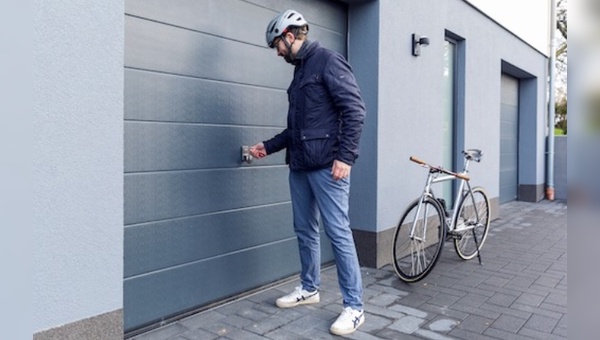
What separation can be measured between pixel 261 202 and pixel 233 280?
61 cm

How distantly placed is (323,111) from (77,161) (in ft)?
4.80

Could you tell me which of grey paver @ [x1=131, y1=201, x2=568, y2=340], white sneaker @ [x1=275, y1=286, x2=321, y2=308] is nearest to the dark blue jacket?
white sneaker @ [x1=275, y1=286, x2=321, y2=308]

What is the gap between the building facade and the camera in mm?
2459

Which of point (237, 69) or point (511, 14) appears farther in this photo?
point (511, 14)

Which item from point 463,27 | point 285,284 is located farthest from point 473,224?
point 463,27

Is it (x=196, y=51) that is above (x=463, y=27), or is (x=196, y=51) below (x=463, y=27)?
below

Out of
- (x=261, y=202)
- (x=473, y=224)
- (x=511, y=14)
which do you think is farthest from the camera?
(x=511, y=14)

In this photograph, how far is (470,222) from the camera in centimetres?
491

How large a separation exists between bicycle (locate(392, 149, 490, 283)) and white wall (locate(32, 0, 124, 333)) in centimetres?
244

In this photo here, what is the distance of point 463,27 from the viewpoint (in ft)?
21.7

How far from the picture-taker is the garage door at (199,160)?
9.95 feet

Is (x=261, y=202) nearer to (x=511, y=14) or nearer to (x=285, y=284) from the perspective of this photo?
(x=285, y=284)

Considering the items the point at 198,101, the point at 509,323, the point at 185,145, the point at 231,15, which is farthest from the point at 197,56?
the point at 509,323

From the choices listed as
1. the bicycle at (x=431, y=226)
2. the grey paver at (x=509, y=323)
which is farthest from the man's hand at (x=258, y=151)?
the grey paver at (x=509, y=323)
